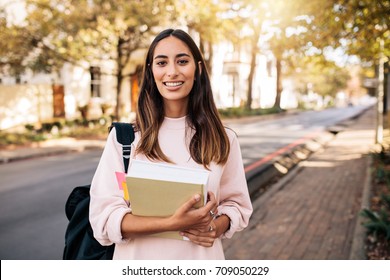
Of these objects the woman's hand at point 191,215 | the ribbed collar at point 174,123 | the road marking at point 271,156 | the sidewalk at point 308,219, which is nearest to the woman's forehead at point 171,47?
the ribbed collar at point 174,123

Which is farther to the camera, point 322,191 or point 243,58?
point 243,58

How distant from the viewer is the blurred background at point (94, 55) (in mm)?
6816

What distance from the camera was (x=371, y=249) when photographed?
491cm

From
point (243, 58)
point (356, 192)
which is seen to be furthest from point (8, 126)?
point (243, 58)

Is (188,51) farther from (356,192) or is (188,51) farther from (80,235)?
(356,192)

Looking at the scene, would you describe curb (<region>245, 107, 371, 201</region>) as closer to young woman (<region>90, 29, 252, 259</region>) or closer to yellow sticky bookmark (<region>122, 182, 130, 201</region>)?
young woman (<region>90, 29, 252, 259</region>)

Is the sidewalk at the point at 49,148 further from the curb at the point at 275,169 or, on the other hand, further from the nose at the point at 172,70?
the nose at the point at 172,70

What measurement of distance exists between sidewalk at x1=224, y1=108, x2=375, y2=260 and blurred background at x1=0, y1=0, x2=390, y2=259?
8.09ft

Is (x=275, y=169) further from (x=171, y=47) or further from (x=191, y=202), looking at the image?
(x=191, y=202)

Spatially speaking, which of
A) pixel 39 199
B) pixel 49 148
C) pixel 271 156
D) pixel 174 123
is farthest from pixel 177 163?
pixel 49 148

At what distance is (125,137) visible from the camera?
6.09 ft

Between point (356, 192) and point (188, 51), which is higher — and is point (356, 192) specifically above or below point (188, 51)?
below

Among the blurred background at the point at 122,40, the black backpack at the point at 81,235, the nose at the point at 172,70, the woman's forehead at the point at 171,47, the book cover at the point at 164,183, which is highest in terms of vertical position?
the blurred background at the point at 122,40
